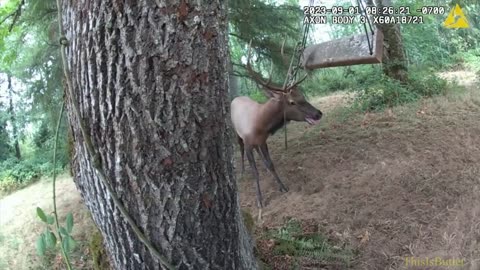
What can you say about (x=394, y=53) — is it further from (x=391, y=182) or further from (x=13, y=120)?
(x=13, y=120)

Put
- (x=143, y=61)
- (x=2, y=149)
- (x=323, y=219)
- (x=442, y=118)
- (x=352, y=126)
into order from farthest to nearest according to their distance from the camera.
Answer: (x=2, y=149) → (x=352, y=126) → (x=442, y=118) → (x=323, y=219) → (x=143, y=61)

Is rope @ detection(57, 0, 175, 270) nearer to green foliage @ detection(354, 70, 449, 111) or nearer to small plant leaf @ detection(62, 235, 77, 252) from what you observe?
small plant leaf @ detection(62, 235, 77, 252)

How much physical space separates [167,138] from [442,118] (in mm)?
5508

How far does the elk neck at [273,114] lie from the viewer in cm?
535

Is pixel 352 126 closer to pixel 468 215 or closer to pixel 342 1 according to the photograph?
pixel 468 215

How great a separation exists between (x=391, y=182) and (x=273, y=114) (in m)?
1.75

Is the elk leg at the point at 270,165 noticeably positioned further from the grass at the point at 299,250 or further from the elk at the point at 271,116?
the grass at the point at 299,250

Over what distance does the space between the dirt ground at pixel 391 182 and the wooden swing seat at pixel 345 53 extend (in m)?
1.33

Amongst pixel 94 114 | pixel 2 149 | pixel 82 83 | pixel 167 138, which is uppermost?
pixel 82 83

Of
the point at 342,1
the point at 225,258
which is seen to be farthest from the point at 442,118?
the point at 342,1

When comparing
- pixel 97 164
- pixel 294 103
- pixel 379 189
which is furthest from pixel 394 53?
pixel 97 164

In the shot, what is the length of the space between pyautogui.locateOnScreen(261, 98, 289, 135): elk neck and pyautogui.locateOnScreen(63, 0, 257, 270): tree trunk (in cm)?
367

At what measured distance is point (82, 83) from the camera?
161 centimetres

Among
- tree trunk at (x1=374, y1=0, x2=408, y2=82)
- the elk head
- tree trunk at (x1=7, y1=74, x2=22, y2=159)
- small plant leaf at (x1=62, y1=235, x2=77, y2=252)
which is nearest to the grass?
small plant leaf at (x1=62, y1=235, x2=77, y2=252)
